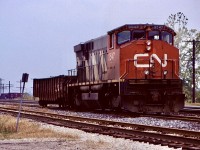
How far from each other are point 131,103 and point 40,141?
7.40 m

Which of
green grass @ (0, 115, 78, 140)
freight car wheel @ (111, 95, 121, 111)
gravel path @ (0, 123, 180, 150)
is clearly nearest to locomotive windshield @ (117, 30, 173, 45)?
freight car wheel @ (111, 95, 121, 111)

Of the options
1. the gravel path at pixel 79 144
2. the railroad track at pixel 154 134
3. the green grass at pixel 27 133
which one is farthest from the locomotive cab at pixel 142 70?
the gravel path at pixel 79 144

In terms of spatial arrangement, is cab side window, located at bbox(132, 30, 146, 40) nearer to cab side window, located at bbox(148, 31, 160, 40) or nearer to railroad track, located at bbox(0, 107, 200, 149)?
cab side window, located at bbox(148, 31, 160, 40)

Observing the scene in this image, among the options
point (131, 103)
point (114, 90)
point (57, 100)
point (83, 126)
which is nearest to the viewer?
point (83, 126)

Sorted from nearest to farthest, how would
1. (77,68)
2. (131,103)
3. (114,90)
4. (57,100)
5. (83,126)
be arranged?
(83,126) → (131,103) → (114,90) → (77,68) → (57,100)

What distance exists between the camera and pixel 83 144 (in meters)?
9.80

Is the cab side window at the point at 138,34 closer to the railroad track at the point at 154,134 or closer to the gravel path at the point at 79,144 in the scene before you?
the railroad track at the point at 154,134

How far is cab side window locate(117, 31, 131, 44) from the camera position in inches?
721

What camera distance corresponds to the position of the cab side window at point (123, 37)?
18312 millimetres

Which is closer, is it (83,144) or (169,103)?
(83,144)

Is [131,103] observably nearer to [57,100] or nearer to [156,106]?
[156,106]

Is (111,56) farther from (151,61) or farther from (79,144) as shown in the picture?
(79,144)

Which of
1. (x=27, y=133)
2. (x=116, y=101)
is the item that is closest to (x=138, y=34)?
(x=116, y=101)

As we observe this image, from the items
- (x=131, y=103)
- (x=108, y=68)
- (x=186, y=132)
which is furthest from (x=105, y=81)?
(x=186, y=132)
